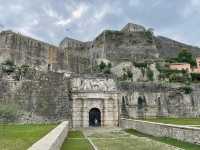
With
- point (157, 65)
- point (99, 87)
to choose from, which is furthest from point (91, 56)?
point (99, 87)

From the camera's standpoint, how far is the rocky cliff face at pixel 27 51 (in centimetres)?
4594

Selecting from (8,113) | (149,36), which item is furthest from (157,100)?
(149,36)

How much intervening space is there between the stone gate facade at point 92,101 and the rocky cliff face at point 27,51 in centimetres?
1331

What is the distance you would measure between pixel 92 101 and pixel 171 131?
61.5 feet

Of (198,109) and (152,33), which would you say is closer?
(198,109)

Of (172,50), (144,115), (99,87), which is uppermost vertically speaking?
(172,50)

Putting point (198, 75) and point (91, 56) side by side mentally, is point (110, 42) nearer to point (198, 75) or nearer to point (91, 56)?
point (91, 56)

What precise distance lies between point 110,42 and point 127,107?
25.6 m

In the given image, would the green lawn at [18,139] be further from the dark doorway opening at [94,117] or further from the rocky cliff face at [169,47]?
the rocky cliff face at [169,47]

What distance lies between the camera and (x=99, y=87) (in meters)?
35.9

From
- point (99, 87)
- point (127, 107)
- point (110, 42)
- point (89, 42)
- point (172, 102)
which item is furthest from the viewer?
point (89, 42)

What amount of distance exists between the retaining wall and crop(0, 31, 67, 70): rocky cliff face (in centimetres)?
2473

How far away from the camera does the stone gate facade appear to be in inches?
1379

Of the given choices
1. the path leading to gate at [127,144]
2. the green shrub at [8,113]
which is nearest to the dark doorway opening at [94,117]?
the green shrub at [8,113]
